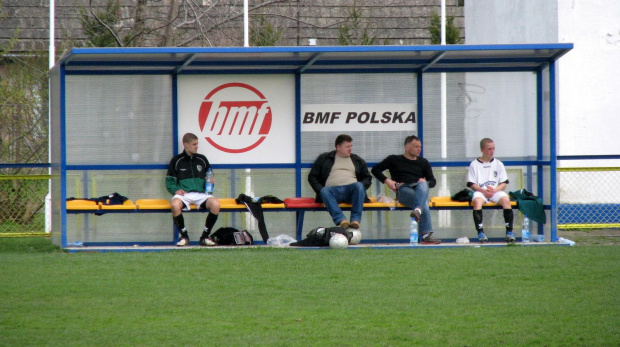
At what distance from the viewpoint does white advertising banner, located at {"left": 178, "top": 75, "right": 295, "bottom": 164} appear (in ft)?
41.1

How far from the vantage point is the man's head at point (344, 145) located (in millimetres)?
12125

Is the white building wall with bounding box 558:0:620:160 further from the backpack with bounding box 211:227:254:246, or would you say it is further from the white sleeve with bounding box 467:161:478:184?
the backpack with bounding box 211:227:254:246

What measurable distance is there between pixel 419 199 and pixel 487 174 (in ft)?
3.45

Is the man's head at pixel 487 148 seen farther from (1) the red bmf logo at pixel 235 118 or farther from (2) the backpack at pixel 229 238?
(2) the backpack at pixel 229 238

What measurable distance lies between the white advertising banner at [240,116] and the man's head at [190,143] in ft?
1.62

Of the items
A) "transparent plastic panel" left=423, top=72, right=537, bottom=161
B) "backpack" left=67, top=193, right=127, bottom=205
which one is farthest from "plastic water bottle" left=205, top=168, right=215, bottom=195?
"transparent plastic panel" left=423, top=72, right=537, bottom=161

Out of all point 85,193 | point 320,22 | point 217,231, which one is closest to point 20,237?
point 85,193

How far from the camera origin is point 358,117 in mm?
12703

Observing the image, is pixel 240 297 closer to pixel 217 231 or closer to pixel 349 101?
pixel 217 231

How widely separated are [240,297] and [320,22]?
15.1 meters

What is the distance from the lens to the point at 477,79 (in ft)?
41.8

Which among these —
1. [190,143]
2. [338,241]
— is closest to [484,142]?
[338,241]

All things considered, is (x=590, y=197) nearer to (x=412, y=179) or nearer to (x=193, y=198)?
(x=412, y=179)

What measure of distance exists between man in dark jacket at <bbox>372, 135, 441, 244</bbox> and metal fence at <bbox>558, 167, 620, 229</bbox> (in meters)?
3.78
